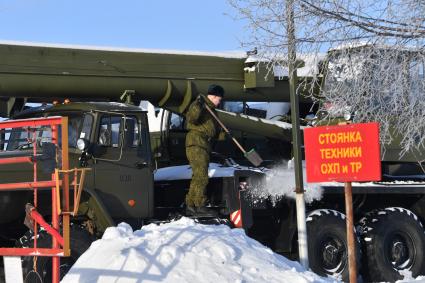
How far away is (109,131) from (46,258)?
1859 mm

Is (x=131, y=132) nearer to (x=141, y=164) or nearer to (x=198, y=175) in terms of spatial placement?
(x=141, y=164)

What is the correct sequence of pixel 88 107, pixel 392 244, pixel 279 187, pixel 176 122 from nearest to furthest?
pixel 88 107 < pixel 279 187 < pixel 176 122 < pixel 392 244

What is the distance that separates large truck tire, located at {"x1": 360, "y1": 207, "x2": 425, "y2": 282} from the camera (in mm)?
10820

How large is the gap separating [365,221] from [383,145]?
1352 millimetres

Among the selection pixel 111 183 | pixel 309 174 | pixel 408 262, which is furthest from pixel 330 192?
pixel 111 183

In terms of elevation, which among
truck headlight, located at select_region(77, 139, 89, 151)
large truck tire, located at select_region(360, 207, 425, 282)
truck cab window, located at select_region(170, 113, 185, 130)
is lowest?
large truck tire, located at select_region(360, 207, 425, 282)

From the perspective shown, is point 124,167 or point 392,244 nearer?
point 124,167

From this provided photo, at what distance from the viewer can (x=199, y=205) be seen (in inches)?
363

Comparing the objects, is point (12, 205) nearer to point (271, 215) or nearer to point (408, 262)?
point (271, 215)

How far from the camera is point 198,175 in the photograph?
918cm

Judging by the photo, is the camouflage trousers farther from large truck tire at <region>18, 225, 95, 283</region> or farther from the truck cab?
large truck tire at <region>18, 225, 95, 283</region>

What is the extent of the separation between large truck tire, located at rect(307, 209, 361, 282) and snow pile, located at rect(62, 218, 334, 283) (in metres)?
2.76

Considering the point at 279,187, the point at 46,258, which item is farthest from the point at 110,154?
the point at 279,187

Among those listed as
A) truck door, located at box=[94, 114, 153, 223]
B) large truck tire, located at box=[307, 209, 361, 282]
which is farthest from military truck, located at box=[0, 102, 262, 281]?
large truck tire, located at box=[307, 209, 361, 282]
